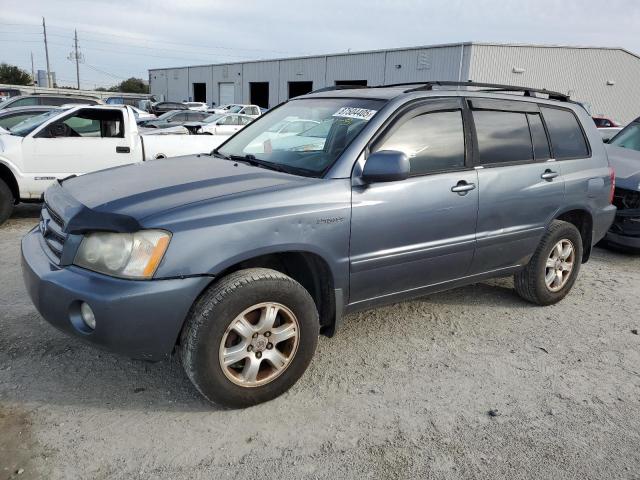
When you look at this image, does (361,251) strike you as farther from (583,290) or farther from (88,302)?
(583,290)

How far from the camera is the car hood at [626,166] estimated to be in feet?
20.7

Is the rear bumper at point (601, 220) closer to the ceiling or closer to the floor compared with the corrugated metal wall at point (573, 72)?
closer to the floor

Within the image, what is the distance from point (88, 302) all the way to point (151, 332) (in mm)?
324

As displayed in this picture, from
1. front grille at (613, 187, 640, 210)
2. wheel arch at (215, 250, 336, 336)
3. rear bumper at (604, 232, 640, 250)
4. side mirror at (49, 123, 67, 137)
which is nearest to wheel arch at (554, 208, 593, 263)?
rear bumper at (604, 232, 640, 250)

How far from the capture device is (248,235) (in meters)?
2.74

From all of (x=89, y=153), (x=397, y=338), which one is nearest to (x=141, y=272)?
(x=397, y=338)

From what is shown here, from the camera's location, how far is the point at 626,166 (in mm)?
6734

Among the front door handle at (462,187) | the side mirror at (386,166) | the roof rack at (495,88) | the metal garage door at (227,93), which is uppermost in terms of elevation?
the metal garage door at (227,93)

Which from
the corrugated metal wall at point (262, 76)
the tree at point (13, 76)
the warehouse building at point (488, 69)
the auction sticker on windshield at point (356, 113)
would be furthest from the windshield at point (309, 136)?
the tree at point (13, 76)

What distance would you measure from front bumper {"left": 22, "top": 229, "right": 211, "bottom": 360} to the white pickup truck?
4.93 metres

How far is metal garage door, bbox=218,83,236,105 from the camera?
4784cm

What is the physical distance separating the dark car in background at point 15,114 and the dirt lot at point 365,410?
621 cm

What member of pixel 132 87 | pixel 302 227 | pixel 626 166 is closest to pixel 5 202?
pixel 302 227

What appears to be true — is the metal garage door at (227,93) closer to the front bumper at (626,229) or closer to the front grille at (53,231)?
the front bumper at (626,229)
